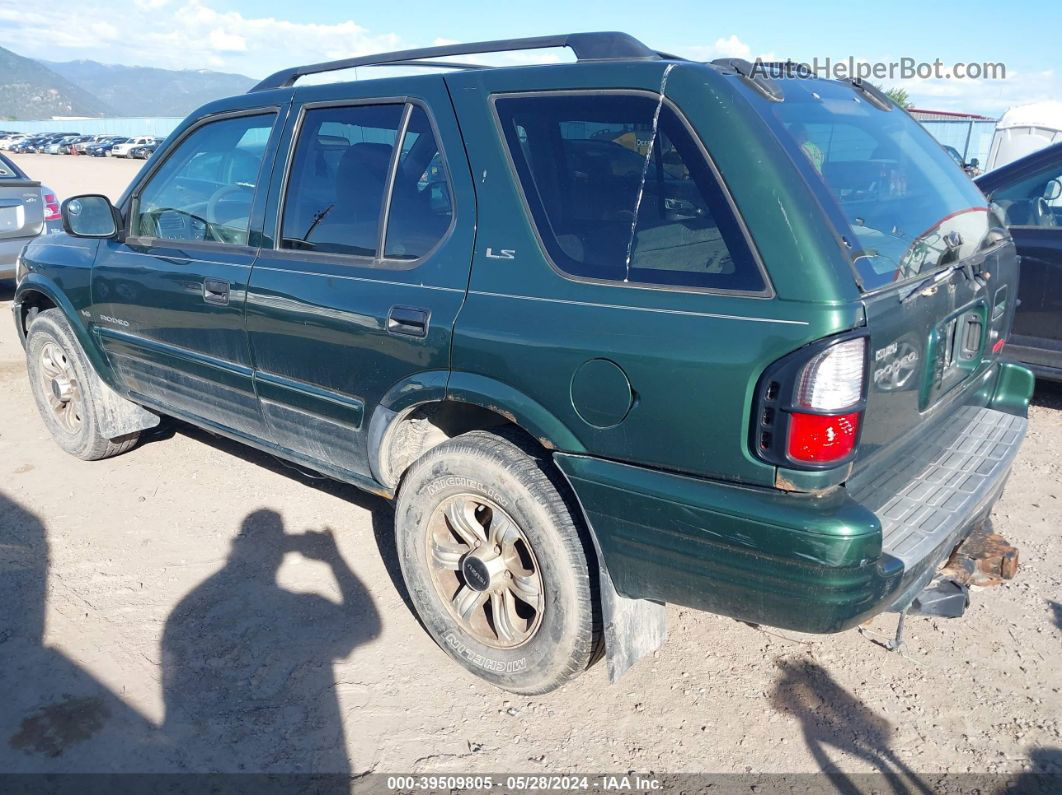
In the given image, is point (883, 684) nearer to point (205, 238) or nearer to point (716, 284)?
point (716, 284)

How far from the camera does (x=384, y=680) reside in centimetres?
289

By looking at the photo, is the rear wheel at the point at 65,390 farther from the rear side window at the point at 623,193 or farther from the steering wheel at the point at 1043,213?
the steering wheel at the point at 1043,213

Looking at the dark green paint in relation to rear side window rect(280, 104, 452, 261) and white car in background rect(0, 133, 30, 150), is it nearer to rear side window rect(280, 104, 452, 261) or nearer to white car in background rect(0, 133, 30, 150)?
rear side window rect(280, 104, 452, 261)

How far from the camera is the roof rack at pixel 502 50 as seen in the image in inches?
95.2

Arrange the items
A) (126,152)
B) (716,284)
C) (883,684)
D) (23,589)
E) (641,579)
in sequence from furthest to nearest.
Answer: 1. (126,152)
2. (23,589)
3. (883,684)
4. (641,579)
5. (716,284)

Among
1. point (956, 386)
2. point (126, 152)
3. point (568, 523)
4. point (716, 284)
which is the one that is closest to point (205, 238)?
point (568, 523)

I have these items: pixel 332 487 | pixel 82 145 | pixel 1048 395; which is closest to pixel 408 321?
pixel 332 487

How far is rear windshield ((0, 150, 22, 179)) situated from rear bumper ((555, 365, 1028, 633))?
920 cm

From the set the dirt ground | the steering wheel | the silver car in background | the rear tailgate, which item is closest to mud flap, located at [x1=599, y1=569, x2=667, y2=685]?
the dirt ground

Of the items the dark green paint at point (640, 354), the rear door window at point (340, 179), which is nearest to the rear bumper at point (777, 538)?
the dark green paint at point (640, 354)

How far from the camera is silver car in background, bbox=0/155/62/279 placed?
825 cm

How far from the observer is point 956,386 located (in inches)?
109

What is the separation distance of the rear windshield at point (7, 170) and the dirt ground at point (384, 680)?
6751 millimetres

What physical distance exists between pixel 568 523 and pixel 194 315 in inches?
80.9
